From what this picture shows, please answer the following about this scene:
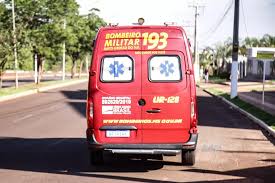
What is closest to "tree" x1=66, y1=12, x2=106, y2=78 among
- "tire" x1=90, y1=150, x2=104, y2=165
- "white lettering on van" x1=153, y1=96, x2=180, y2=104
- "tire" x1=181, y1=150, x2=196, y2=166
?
"tire" x1=90, y1=150, x2=104, y2=165

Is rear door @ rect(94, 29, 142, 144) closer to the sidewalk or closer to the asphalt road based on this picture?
the asphalt road

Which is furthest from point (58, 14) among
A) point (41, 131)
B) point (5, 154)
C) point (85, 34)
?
point (5, 154)

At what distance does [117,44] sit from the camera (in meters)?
9.76

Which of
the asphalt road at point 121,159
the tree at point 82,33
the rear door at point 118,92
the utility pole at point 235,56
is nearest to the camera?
the asphalt road at point 121,159

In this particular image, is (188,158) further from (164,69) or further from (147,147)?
(164,69)

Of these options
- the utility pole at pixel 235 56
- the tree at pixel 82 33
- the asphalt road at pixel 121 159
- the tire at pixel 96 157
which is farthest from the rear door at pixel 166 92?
the tree at pixel 82 33

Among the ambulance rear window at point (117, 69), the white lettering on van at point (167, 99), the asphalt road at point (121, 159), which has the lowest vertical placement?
the asphalt road at point (121, 159)

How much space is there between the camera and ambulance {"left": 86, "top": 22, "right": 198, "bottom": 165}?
9.59 m

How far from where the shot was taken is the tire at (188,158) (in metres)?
10.1

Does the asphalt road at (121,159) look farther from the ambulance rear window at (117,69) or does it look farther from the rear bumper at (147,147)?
the ambulance rear window at (117,69)

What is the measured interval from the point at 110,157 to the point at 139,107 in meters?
2.02

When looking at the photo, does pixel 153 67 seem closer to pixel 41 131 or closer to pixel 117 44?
pixel 117 44

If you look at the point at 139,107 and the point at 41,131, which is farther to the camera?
the point at 41,131

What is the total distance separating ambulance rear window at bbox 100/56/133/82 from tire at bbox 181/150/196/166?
1721 mm
